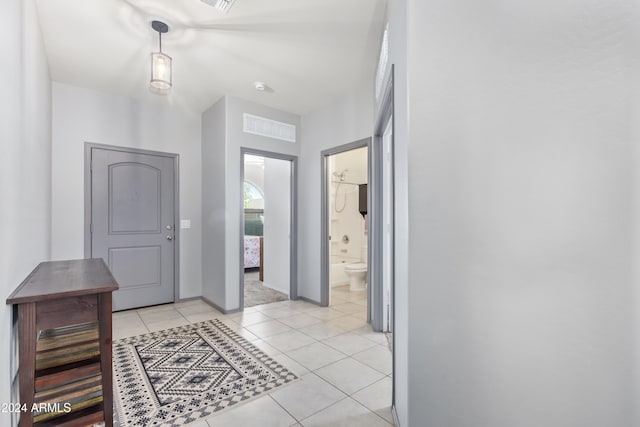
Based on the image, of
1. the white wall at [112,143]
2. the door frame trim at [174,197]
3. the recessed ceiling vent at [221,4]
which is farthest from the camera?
the door frame trim at [174,197]

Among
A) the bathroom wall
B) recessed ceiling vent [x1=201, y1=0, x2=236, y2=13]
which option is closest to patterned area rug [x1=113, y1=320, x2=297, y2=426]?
recessed ceiling vent [x1=201, y1=0, x2=236, y2=13]

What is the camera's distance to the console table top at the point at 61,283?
1.39m

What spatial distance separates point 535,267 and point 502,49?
0.75 meters

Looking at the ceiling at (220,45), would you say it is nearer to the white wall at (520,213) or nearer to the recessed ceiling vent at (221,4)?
the recessed ceiling vent at (221,4)

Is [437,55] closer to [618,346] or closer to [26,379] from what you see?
[618,346]

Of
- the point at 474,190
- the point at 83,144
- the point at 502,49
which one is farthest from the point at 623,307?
the point at 83,144

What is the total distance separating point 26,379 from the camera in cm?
135

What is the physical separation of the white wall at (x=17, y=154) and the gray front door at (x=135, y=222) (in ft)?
4.93

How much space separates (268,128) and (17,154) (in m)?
2.70

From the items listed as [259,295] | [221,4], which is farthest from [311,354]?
[221,4]

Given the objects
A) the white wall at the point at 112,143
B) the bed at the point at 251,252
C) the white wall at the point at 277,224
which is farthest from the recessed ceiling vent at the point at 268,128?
the bed at the point at 251,252

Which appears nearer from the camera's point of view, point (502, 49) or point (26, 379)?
point (502, 49)

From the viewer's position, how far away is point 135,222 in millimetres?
3746

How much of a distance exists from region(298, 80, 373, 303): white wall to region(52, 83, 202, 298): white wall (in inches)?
60.5
